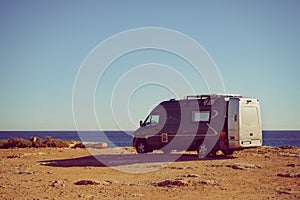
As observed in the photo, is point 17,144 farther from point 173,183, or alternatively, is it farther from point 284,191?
point 284,191

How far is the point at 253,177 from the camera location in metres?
12.0

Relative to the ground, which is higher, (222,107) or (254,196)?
(222,107)

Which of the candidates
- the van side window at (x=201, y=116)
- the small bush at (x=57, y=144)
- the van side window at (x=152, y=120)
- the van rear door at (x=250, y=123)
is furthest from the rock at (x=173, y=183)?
the small bush at (x=57, y=144)

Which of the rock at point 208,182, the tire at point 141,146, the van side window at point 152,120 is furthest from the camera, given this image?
the tire at point 141,146

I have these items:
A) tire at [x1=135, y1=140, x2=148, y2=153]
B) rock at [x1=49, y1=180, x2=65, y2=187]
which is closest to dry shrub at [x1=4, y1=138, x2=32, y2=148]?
tire at [x1=135, y1=140, x2=148, y2=153]

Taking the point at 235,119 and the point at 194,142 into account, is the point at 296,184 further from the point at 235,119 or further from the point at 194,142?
the point at 194,142

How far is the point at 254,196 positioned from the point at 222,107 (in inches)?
354

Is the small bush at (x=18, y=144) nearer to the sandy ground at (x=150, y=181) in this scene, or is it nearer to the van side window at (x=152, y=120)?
the van side window at (x=152, y=120)

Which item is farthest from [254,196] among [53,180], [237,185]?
[53,180]

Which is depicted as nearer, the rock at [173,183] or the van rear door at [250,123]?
the rock at [173,183]

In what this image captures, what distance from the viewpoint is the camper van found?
17547mm

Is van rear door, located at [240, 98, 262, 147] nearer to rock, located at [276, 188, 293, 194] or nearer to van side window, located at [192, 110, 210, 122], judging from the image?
van side window, located at [192, 110, 210, 122]

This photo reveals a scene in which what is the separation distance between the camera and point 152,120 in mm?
20609

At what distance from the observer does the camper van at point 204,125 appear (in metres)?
17.5
